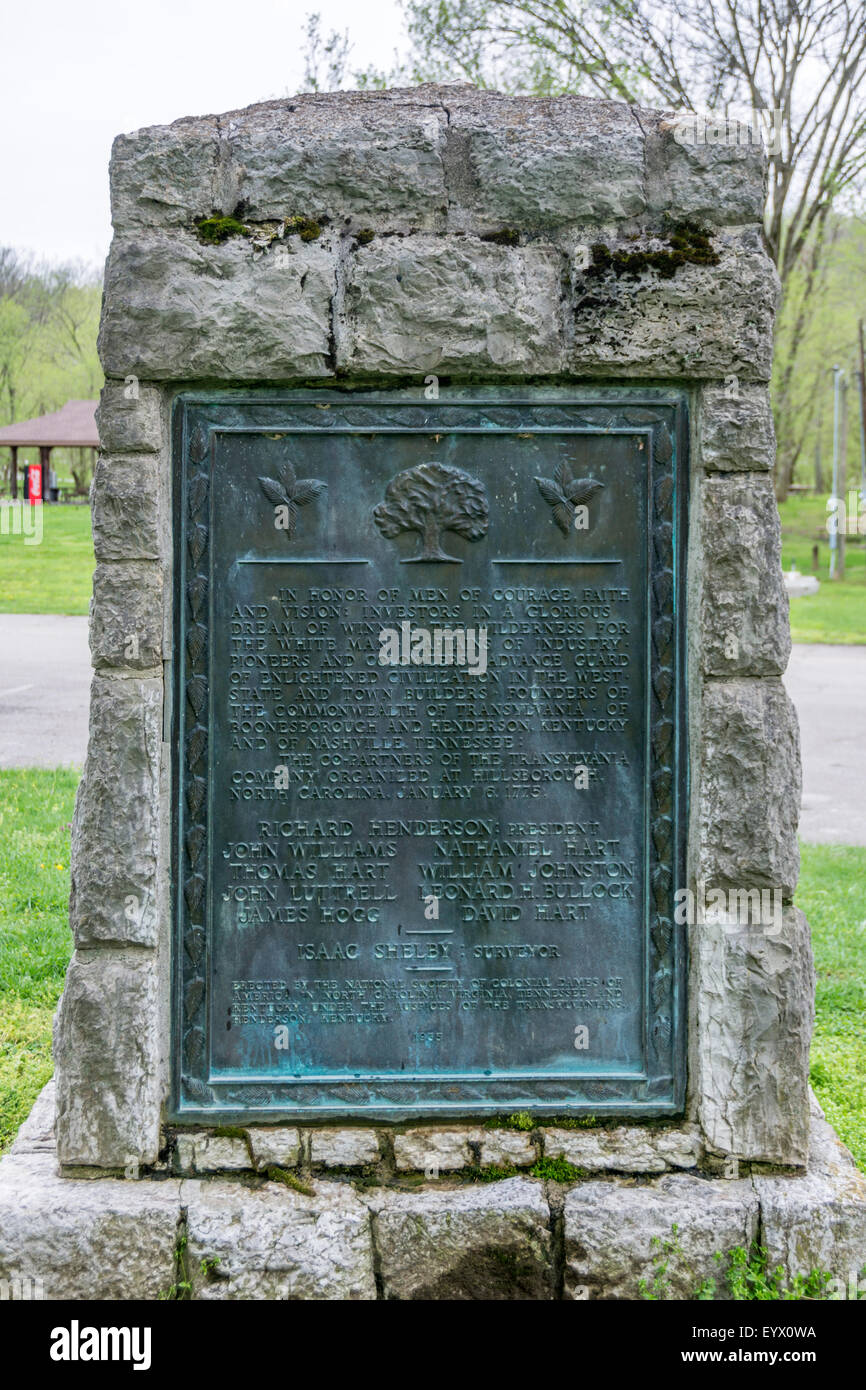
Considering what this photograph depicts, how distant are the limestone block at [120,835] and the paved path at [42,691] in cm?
517

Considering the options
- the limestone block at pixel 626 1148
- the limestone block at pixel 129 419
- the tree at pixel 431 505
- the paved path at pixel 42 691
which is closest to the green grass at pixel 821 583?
the paved path at pixel 42 691

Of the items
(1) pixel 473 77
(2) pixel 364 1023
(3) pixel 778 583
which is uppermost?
(1) pixel 473 77

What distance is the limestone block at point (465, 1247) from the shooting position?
9.87 ft

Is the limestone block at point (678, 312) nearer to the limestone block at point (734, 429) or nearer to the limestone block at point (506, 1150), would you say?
the limestone block at point (734, 429)

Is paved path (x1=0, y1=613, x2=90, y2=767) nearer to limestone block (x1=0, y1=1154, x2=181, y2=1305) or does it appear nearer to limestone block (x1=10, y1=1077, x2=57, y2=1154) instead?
limestone block (x1=10, y1=1077, x2=57, y2=1154)

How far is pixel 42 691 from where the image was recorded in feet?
39.4

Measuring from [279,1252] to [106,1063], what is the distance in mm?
659

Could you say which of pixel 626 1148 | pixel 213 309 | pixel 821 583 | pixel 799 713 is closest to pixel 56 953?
pixel 626 1148

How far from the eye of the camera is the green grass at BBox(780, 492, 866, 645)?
61.6ft

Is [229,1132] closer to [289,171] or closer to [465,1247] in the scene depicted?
[465,1247]
